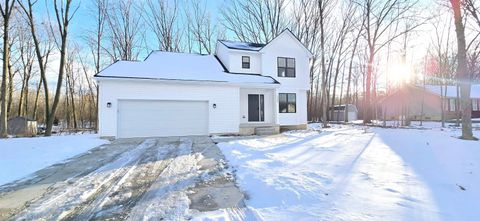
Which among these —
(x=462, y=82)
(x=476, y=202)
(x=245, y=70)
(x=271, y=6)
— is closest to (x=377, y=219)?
(x=476, y=202)

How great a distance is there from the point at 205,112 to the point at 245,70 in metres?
4.42

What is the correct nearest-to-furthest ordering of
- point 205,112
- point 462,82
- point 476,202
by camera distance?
point 476,202, point 462,82, point 205,112

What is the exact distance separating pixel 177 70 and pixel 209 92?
2.25 metres

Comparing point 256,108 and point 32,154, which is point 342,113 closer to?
point 256,108

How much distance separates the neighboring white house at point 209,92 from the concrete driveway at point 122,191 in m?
5.56

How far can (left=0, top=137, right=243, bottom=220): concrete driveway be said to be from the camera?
3418 millimetres

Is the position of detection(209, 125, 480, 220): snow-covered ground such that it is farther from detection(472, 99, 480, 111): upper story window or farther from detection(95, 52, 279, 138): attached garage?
detection(472, 99, 480, 111): upper story window

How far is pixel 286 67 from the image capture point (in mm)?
16766

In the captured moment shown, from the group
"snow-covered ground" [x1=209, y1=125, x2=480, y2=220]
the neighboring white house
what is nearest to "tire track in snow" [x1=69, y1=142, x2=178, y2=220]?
"snow-covered ground" [x1=209, y1=125, x2=480, y2=220]

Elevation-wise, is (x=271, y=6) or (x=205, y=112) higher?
(x=271, y=6)

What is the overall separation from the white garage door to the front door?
9.86ft

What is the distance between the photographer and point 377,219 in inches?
122

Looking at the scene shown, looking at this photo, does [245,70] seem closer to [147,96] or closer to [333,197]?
[147,96]

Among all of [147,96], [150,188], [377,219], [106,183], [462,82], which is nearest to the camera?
[377,219]
